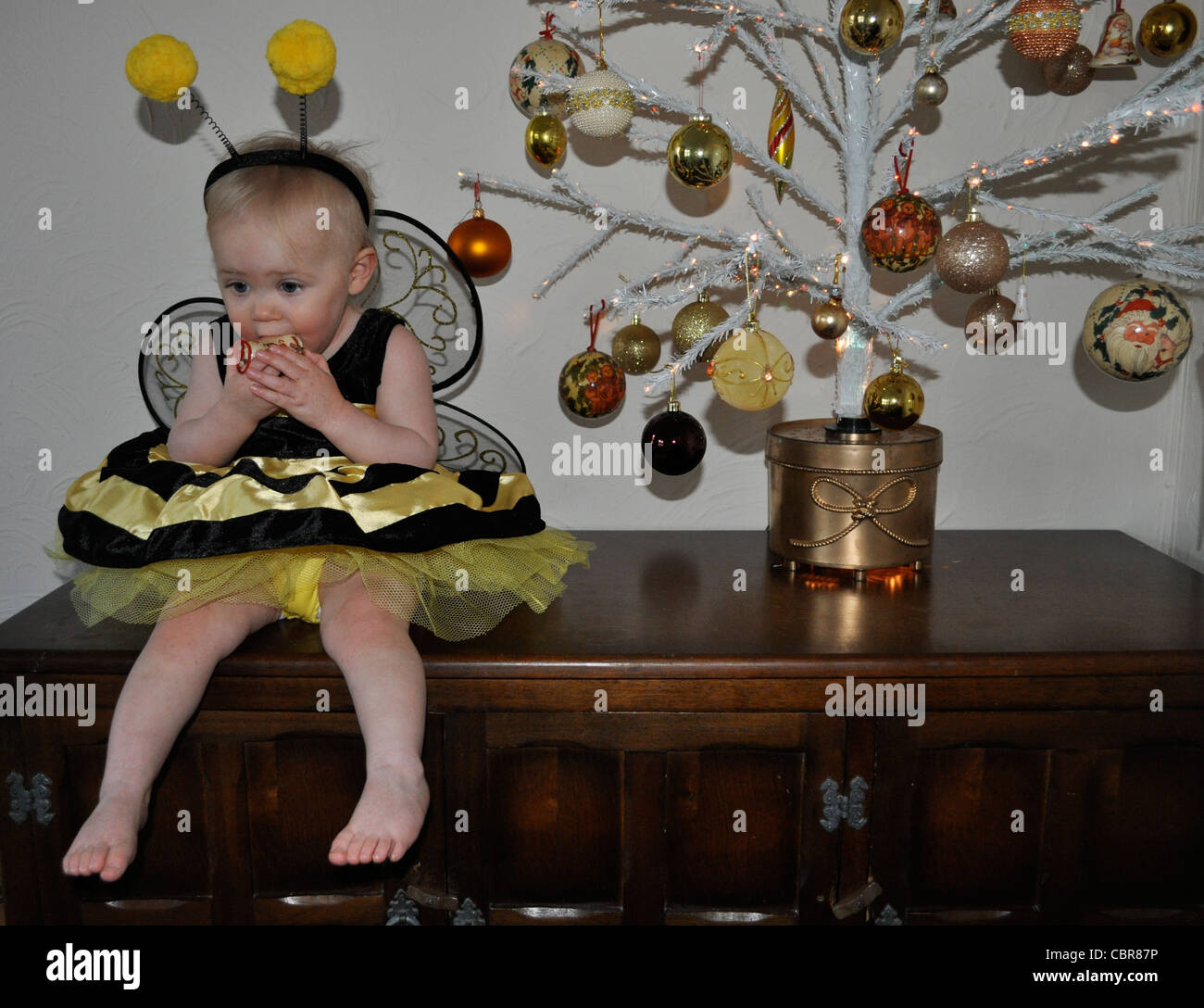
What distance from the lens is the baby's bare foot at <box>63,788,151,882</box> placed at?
0.91 m

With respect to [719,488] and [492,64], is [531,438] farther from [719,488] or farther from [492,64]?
[492,64]

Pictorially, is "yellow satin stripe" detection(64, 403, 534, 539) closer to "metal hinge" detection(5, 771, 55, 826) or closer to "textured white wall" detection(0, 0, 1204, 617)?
"metal hinge" detection(5, 771, 55, 826)

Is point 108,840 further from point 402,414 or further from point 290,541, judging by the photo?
point 402,414

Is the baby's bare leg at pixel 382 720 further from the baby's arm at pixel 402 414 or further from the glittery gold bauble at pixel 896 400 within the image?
the glittery gold bauble at pixel 896 400

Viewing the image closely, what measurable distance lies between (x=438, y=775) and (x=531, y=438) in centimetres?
59

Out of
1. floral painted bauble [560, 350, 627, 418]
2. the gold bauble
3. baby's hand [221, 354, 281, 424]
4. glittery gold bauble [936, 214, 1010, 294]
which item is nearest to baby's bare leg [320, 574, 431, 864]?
baby's hand [221, 354, 281, 424]

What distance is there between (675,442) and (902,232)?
14.2 inches

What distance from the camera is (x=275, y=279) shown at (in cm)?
116

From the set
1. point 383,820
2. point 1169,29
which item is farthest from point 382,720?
point 1169,29

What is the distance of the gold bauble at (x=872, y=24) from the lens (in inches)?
45.4

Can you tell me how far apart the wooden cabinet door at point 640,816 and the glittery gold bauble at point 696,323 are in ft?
1.62

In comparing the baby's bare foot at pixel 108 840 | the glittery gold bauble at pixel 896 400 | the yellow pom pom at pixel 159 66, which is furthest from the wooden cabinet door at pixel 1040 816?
the yellow pom pom at pixel 159 66

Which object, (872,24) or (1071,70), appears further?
(1071,70)
